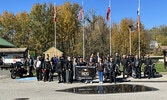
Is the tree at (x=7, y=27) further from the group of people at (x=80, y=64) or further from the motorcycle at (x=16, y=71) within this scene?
the group of people at (x=80, y=64)

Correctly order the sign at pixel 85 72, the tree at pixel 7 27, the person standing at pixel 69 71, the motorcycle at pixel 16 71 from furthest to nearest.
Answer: the tree at pixel 7 27, the motorcycle at pixel 16 71, the sign at pixel 85 72, the person standing at pixel 69 71

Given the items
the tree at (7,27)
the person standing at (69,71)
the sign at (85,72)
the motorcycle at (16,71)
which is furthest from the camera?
the tree at (7,27)

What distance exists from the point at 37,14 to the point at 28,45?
9939 millimetres

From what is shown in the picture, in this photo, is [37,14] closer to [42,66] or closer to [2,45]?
[2,45]

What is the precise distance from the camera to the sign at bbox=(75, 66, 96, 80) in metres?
15.4

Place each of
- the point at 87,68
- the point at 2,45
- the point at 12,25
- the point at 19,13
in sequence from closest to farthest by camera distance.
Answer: the point at 87,68
the point at 2,45
the point at 12,25
the point at 19,13

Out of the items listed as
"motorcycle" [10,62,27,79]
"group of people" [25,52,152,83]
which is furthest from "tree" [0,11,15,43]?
"group of people" [25,52,152,83]

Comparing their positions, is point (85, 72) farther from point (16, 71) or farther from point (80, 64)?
point (16, 71)

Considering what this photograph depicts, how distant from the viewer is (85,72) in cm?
1541

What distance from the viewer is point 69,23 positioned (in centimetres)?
5522

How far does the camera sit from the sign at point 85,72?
15.4 m

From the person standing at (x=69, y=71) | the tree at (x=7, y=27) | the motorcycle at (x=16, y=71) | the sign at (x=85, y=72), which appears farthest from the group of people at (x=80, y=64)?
the tree at (x=7, y=27)

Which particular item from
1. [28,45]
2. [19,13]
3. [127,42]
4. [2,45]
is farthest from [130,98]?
[19,13]

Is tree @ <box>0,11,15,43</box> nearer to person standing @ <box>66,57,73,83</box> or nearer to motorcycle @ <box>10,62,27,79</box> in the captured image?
motorcycle @ <box>10,62,27,79</box>
